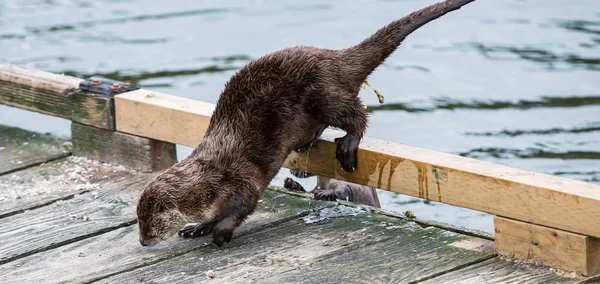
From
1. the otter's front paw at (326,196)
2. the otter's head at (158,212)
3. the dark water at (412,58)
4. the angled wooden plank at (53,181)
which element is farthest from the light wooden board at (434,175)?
the dark water at (412,58)

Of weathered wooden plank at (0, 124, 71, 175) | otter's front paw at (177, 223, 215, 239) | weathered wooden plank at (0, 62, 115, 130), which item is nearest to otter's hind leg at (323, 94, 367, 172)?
otter's front paw at (177, 223, 215, 239)

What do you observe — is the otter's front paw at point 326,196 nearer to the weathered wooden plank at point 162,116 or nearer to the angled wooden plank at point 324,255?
the angled wooden plank at point 324,255

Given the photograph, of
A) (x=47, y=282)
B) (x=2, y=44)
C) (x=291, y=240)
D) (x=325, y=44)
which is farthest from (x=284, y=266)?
(x=2, y=44)

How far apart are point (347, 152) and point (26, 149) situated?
1868mm

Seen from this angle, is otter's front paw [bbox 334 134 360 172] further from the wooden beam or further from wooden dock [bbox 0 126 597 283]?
the wooden beam

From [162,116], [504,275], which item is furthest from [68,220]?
[504,275]

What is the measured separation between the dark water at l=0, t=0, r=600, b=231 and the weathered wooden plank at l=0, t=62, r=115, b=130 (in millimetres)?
2074

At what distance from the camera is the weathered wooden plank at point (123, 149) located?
185 inches

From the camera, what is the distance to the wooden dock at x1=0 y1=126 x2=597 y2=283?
11.3 ft

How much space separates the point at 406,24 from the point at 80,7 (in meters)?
7.76

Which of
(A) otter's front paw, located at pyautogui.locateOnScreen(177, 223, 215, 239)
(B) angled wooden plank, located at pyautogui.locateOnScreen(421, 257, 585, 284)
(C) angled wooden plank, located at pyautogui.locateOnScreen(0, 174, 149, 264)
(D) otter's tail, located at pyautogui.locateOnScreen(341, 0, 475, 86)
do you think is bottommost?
(C) angled wooden plank, located at pyautogui.locateOnScreen(0, 174, 149, 264)

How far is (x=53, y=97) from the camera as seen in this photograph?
5023 mm

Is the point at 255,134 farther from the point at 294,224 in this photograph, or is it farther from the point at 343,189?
the point at 343,189

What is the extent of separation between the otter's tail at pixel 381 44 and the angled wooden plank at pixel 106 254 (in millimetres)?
573
